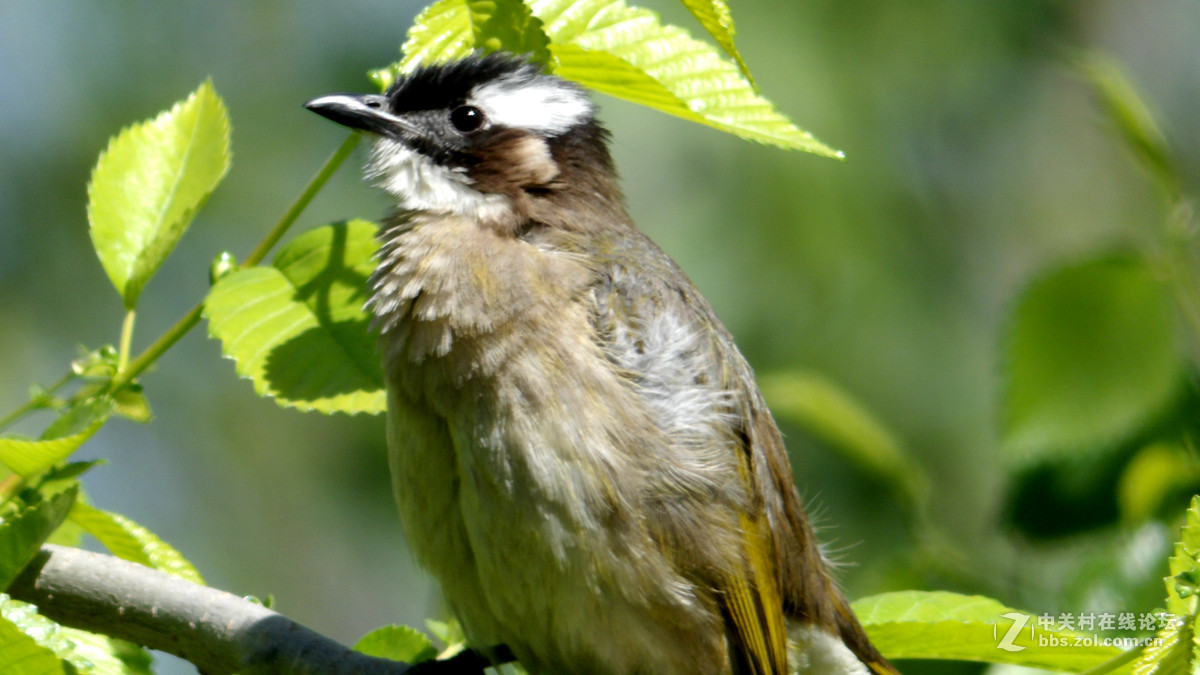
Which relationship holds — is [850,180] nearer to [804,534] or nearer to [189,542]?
[804,534]

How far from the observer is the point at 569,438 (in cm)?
294

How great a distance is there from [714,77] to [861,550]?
474cm

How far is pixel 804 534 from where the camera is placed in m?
3.55

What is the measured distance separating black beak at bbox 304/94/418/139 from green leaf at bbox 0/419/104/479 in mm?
1288

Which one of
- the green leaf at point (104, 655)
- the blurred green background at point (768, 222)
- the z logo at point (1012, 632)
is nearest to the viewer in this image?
the green leaf at point (104, 655)

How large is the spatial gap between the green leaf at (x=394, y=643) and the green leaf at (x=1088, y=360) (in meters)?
1.79

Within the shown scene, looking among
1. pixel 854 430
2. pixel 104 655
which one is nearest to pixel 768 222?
pixel 854 430

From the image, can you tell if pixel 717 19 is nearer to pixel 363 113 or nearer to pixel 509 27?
pixel 509 27

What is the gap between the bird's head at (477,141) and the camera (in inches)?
138

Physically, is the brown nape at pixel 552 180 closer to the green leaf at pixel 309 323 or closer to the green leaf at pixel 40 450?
the green leaf at pixel 309 323

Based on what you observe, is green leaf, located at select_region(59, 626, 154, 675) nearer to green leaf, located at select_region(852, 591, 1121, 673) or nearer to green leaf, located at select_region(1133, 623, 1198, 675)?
green leaf, located at select_region(852, 591, 1121, 673)

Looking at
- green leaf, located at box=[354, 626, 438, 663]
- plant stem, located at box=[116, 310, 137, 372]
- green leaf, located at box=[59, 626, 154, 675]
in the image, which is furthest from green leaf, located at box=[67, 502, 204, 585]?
green leaf, located at box=[354, 626, 438, 663]

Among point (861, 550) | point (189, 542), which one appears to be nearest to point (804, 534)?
point (861, 550)

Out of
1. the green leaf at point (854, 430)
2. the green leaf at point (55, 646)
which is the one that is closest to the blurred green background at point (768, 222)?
the green leaf at point (854, 430)
